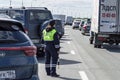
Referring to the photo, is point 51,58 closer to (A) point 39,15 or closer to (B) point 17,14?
(A) point 39,15

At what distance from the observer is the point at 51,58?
42.0 feet

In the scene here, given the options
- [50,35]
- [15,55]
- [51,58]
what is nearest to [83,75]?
[51,58]

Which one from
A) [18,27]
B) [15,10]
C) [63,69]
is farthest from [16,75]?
[15,10]

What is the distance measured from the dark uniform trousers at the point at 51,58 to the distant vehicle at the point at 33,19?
14.9ft

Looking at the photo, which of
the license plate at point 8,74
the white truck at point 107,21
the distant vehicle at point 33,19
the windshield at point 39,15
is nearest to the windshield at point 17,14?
the distant vehicle at point 33,19

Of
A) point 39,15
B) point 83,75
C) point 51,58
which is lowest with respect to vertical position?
point 83,75

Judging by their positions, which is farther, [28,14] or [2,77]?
[28,14]

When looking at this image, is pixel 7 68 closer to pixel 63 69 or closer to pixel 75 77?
pixel 75 77

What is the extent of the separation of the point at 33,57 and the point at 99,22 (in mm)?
18710

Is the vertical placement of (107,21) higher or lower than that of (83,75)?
higher

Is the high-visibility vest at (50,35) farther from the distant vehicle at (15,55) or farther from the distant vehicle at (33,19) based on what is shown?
the distant vehicle at (15,55)

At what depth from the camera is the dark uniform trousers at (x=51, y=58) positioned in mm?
12665

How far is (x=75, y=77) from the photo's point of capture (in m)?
12.4

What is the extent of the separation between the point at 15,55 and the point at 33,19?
1159 cm
